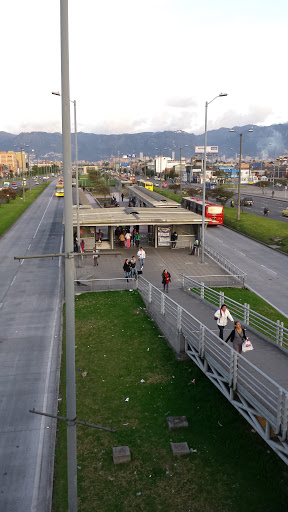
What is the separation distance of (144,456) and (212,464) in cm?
157

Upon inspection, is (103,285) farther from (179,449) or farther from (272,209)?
(272,209)

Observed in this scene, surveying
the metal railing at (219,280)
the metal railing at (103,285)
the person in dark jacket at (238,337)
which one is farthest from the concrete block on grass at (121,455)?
the metal railing at (219,280)

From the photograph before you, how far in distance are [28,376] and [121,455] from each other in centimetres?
554

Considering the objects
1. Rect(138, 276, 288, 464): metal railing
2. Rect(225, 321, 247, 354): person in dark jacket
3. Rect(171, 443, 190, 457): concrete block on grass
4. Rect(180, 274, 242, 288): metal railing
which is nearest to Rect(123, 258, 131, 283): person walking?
Rect(180, 274, 242, 288): metal railing

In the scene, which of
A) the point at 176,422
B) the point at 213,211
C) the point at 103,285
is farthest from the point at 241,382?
the point at 213,211

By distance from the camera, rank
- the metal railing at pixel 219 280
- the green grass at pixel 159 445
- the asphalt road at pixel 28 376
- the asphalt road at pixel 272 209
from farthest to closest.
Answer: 1. the asphalt road at pixel 272 209
2. the metal railing at pixel 219 280
3. the asphalt road at pixel 28 376
4. the green grass at pixel 159 445

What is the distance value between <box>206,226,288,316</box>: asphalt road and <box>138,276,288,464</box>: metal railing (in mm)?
7901

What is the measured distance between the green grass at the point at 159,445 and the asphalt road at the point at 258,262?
9340 millimetres

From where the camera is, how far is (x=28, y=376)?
1413 cm

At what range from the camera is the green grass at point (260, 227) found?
38781 mm

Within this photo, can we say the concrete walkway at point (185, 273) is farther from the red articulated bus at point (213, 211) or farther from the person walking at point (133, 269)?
the red articulated bus at point (213, 211)

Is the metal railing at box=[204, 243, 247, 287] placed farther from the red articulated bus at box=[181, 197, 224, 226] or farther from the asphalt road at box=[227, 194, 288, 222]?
the asphalt road at box=[227, 194, 288, 222]

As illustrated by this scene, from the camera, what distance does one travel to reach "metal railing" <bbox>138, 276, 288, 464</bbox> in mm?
8320

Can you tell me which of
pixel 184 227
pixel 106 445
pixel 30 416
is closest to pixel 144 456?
pixel 106 445
